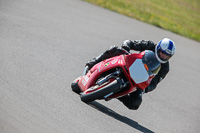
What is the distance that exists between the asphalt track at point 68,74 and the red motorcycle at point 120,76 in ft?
1.00

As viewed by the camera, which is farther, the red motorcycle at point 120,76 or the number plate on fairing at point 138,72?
the number plate on fairing at point 138,72

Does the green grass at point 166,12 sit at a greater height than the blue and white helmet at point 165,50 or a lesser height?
lesser

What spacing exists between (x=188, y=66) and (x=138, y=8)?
23.7ft

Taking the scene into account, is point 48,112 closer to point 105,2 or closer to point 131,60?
point 131,60

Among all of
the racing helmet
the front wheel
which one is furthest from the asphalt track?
the racing helmet

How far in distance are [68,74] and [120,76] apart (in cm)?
180

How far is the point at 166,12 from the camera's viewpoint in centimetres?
2225

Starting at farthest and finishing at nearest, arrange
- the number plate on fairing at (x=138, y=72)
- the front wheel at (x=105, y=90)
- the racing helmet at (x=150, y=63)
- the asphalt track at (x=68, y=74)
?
1. the racing helmet at (x=150, y=63)
2. the number plate on fairing at (x=138, y=72)
3. the front wheel at (x=105, y=90)
4. the asphalt track at (x=68, y=74)

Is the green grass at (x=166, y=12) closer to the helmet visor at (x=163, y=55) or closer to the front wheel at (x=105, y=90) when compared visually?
the helmet visor at (x=163, y=55)

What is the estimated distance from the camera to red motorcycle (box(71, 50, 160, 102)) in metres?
6.14

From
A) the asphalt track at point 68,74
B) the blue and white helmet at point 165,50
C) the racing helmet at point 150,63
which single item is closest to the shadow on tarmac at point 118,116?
the asphalt track at point 68,74

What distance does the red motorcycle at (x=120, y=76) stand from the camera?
614 cm

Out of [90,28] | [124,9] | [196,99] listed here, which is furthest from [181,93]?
[124,9]

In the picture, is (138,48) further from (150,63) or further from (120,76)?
(120,76)
